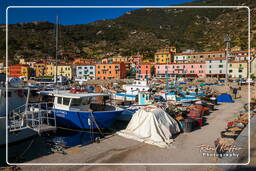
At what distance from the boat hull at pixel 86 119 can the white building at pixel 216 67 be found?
5316 centimetres

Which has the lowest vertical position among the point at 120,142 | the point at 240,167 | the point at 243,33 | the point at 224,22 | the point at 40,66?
the point at 120,142

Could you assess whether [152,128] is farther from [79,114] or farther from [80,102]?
[80,102]

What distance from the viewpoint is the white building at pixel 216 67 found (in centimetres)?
5884

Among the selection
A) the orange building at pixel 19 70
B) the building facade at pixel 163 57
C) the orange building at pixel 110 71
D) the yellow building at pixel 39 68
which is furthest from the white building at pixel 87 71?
the building facade at pixel 163 57

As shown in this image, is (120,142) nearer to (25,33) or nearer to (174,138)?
(174,138)

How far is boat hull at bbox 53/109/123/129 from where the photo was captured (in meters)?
13.4

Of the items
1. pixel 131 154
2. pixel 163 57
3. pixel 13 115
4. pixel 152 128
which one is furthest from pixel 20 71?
pixel 131 154

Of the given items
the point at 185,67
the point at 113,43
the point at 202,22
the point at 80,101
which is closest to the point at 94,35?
the point at 113,43

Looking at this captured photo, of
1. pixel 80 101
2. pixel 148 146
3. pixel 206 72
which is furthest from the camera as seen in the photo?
pixel 206 72

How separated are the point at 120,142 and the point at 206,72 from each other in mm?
56875

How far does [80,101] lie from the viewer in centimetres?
1415

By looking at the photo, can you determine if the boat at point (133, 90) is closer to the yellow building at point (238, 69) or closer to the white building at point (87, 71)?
the yellow building at point (238, 69)

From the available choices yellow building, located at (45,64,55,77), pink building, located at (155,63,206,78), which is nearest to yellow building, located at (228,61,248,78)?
pink building, located at (155,63,206,78)
